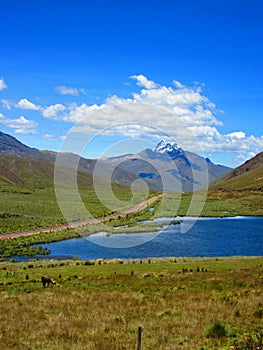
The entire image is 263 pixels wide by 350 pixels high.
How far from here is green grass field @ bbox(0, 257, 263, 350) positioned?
45.0 ft

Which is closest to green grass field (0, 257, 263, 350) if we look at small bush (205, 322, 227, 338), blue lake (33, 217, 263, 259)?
small bush (205, 322, 227, 338)

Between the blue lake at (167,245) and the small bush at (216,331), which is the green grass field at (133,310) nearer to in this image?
the small bush at (216,331)

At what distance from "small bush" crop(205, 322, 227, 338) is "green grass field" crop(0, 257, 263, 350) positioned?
36 millimetres

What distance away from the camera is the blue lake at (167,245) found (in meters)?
53.7

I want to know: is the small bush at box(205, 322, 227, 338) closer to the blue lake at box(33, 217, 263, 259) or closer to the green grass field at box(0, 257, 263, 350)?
the green grass field at box(0, 257, 263, 350)

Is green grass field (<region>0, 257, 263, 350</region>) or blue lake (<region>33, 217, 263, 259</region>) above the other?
green grass field (<region>0, 257, 263, 350</region>)

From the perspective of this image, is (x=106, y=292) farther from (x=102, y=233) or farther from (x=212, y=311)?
(x=102, y=233)

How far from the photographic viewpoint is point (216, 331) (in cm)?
1417

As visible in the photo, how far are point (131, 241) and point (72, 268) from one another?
27442 mm

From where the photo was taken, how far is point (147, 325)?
15.7m

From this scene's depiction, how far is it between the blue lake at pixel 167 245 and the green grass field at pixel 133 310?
2023cm

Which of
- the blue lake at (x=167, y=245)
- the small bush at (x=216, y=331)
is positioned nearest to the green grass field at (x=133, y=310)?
the small bush at (x=216, y=331)

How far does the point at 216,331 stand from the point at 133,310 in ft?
17.8

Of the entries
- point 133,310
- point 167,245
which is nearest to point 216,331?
point 133,310
